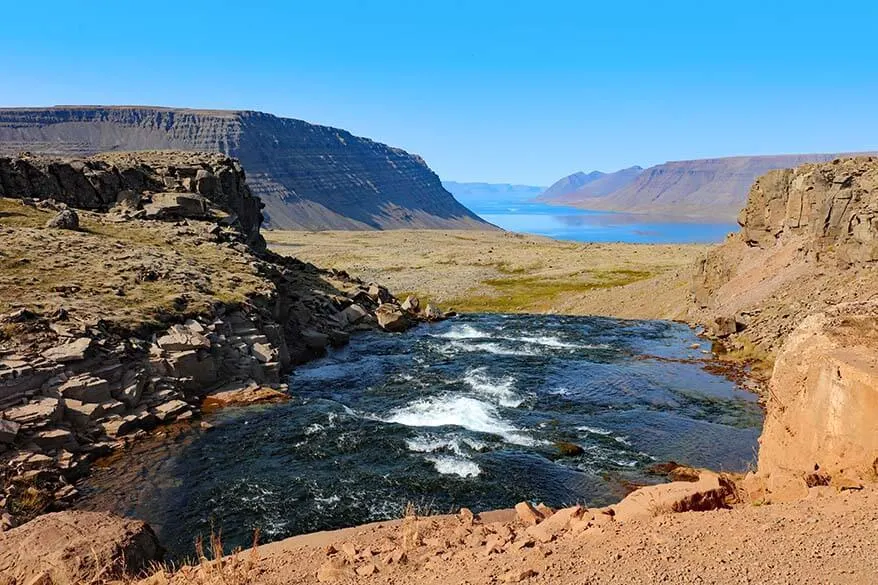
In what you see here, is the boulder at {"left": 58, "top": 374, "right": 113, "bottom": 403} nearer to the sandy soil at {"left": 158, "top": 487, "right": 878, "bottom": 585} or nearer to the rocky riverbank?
the rocky riverbank

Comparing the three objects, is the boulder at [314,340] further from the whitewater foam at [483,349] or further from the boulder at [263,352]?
the whitewater foam at [483,349]

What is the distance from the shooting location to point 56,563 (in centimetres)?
1577

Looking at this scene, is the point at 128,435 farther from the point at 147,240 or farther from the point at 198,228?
the point at 198,228

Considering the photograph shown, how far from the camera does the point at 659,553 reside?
41.6 feet

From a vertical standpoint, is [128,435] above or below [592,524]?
below

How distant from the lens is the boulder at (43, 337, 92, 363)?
102 feet

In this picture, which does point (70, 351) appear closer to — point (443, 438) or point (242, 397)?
point (242, 397)

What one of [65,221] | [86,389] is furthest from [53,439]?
[65,221]

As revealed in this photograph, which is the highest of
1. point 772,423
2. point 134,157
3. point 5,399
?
point 134,157

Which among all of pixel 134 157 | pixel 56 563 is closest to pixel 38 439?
pixel 56 563

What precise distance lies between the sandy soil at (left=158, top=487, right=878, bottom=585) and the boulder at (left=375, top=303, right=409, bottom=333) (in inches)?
1880

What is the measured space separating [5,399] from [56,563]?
15895 millimetres

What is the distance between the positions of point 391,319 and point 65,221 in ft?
98.7

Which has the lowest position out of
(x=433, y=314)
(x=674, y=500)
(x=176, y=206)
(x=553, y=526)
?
(x=433, y=314)
